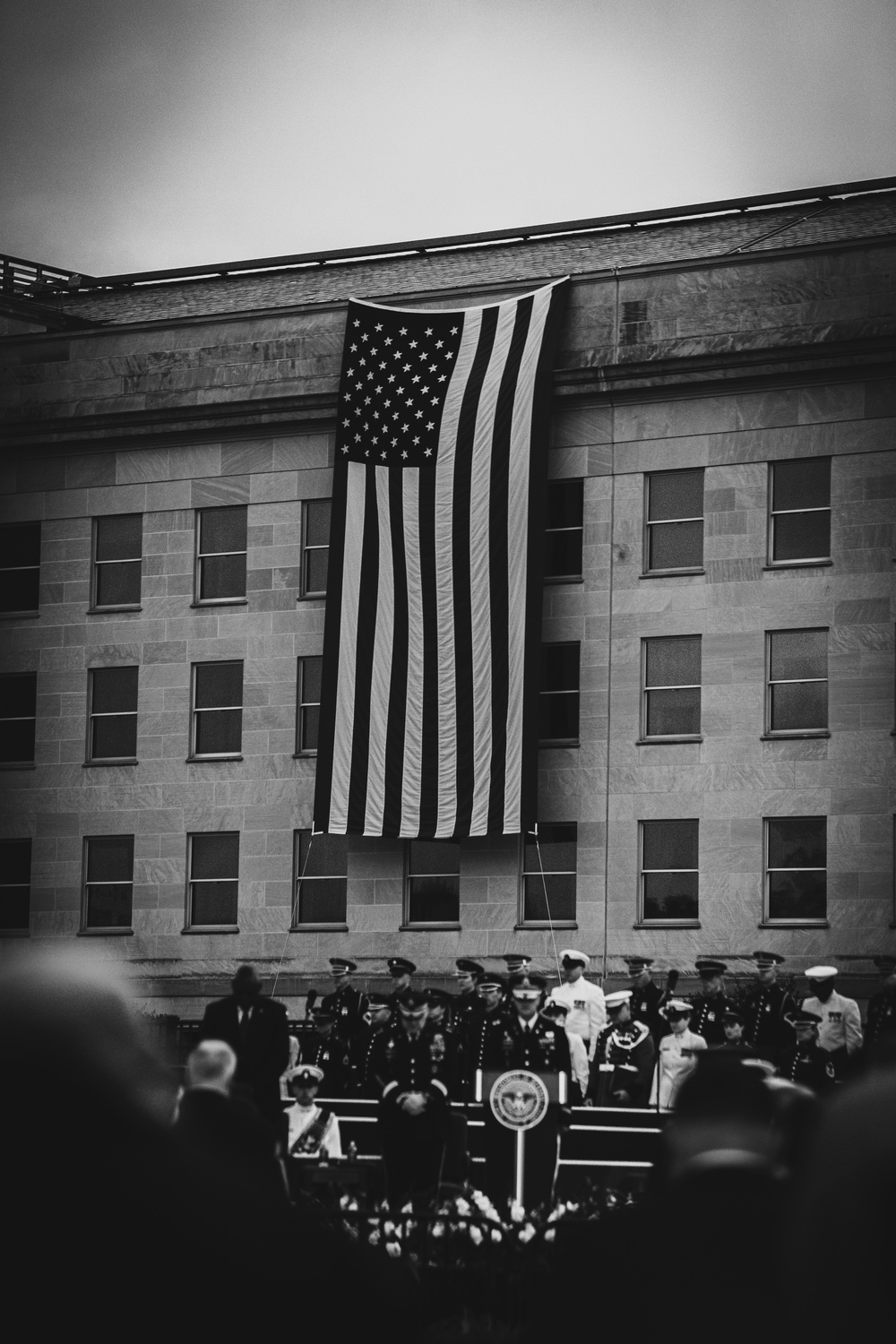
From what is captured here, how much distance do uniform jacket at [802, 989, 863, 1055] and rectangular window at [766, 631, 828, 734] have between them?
10471mm

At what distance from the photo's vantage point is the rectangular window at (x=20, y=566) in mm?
42156

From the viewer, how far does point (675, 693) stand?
36844mm

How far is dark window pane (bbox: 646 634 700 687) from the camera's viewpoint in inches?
1449

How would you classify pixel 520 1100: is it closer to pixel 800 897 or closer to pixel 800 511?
pixel 800 897

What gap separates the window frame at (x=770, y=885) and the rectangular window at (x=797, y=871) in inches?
0.6

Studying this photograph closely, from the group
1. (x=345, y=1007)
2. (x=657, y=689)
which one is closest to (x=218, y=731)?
(x=657, y=689)

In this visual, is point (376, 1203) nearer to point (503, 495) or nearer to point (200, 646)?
point (503, 495)

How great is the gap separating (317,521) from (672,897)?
387 inches

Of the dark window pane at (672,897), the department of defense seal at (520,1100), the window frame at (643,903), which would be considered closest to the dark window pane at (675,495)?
the window frame at (643,903)

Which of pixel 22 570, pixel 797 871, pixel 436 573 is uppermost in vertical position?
pixel 22 570

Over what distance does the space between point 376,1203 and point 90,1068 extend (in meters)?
12.2

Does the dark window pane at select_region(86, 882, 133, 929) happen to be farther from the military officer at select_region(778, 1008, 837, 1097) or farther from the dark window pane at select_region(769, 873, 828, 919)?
the military officer at select_region(778, 1008, 837, 1097)

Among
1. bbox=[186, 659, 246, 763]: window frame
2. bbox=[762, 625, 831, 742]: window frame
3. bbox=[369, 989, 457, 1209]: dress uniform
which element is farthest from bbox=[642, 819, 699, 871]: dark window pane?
bbox=[369, 989, 457, 1209]: dress uniform

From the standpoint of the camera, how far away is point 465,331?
3716 cm
